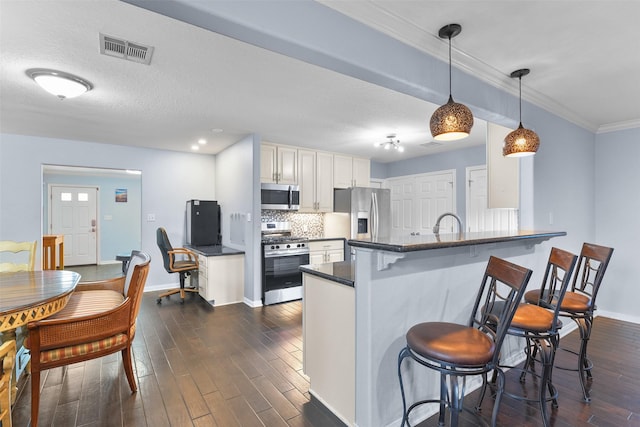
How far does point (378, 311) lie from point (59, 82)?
2894 mm

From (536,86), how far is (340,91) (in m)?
1.73

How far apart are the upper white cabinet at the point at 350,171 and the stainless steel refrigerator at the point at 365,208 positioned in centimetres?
23

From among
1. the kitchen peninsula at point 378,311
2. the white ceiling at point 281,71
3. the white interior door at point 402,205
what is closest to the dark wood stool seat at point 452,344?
the kitchen peninsula at point 378,311

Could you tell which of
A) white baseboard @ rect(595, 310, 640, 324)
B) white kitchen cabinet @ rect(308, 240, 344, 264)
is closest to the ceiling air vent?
white kitchen cabinet @ rect(308, 240, 344, 264)

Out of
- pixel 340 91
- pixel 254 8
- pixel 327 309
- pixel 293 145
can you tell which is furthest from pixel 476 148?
pixel 254 8

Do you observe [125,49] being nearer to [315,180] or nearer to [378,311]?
[378,311]

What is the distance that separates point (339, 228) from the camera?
5.71 meters

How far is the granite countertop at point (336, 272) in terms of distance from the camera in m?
1.82

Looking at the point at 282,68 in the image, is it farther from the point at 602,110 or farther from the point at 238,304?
the point at 602,110

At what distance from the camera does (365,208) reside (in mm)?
5461

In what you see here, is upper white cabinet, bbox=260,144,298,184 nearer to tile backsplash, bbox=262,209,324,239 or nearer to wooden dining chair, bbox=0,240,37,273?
tile backsplash, bbox=262,209,324,239

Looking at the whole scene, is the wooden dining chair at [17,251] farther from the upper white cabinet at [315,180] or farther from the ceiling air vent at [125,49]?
the upper white cabinet at [315,180]

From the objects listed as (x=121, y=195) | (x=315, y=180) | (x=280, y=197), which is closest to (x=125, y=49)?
(x=280, y=197)

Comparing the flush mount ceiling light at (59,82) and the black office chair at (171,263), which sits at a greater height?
the flush mount ceiling light at (59,82)
